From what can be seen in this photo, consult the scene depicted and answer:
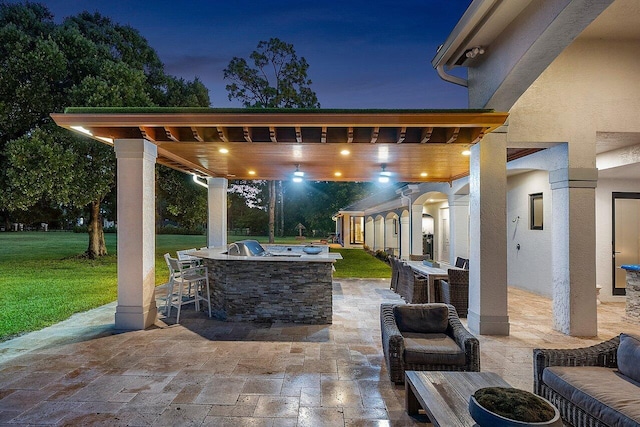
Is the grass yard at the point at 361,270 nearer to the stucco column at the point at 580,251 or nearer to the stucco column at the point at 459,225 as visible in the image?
the stucco column at the point at 459,225

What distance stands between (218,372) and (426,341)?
230cm

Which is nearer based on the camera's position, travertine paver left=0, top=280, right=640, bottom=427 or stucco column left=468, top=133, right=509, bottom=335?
travertine paver left=0, top=280, right=640, bottom=427

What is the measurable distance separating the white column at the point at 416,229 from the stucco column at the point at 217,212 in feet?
21.5

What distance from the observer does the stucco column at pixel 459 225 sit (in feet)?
34.9

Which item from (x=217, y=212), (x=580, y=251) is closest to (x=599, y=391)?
(x=580, y=251)

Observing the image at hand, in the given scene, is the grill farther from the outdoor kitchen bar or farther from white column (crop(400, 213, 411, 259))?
white column (crop(400, 213, 411, 259))

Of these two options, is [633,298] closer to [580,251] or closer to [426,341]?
[580,251]

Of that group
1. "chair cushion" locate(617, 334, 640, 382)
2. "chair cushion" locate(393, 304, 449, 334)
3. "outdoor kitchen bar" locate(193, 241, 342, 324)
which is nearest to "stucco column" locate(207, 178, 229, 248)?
"outdoor kitchen bar" locate(193, 241, 342, 324)

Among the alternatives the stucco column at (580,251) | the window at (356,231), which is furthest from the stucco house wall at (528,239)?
the window at (356,231)

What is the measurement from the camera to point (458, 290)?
256 inches

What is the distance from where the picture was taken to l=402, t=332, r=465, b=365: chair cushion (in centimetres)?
352

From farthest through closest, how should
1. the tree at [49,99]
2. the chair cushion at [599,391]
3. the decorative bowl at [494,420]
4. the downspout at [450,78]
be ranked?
the tree at [49,99]
the downspout at [450,78]
the chair cushion at [599,391]
the decorative bowl at [494,420]

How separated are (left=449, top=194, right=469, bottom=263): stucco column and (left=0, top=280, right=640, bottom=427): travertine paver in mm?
4311

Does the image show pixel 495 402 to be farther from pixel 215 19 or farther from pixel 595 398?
pixel 215 19
